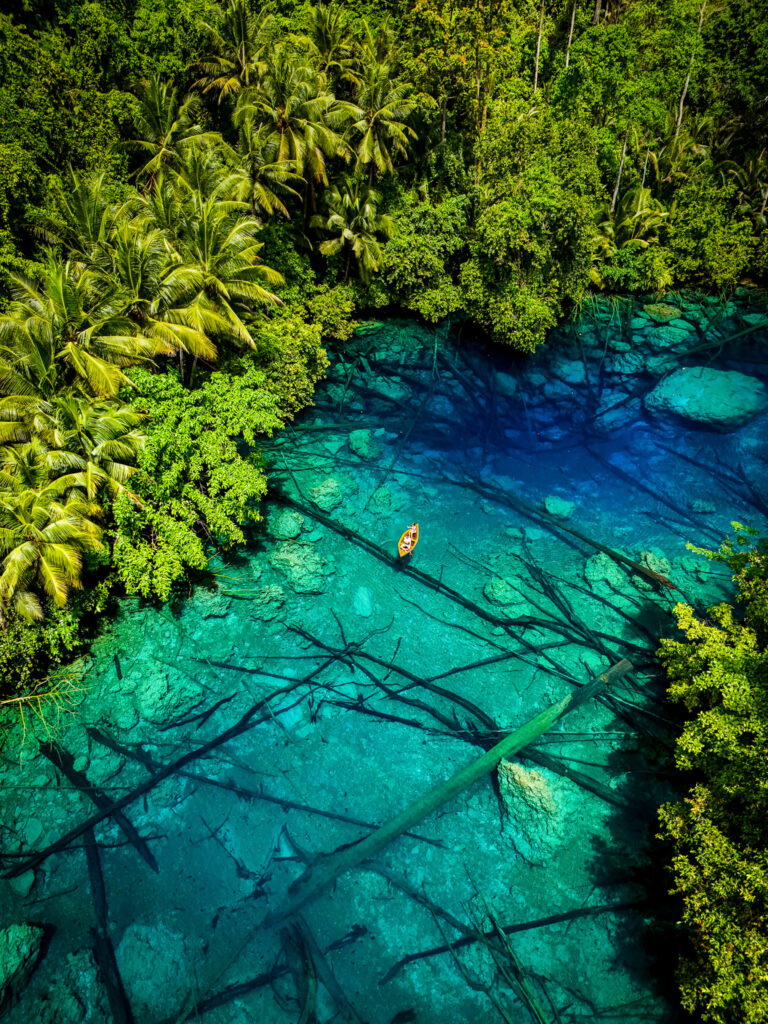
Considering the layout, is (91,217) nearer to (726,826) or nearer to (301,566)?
(301,566)

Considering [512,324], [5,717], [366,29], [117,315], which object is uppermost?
[366,29]

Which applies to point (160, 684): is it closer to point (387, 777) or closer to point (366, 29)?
point (387, 777)

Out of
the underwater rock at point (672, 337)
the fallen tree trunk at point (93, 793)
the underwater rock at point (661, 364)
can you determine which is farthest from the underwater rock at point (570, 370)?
the fallen tree trunk at point (93, 793)

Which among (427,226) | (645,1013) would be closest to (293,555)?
(645,1013)

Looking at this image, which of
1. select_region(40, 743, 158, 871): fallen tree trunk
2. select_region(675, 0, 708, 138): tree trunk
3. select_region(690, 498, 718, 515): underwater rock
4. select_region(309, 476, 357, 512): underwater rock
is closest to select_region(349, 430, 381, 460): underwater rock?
select_region(309, 476, 357, 512): underwater rock

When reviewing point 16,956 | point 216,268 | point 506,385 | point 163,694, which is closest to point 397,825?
point 163,694

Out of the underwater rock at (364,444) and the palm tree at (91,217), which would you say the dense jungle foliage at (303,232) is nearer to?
the palm tree at (91,217)

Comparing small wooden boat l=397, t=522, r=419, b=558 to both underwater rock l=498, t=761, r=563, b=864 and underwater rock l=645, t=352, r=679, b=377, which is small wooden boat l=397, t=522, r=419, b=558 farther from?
underwater rock l=645, t=352, r=679, b=377

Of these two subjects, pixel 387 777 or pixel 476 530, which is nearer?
pixel 387 777
